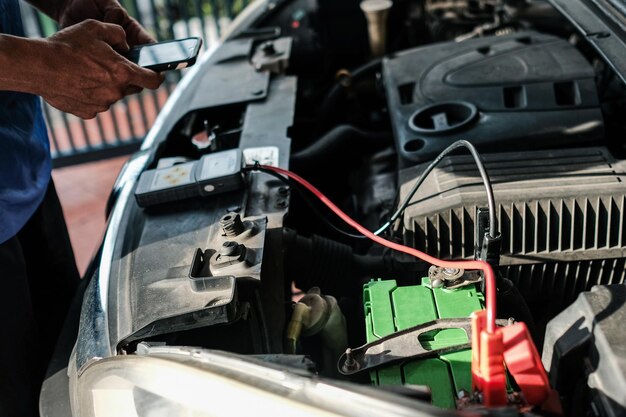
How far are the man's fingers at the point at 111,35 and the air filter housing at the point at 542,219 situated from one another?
2.33 feet

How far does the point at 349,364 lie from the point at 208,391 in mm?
323

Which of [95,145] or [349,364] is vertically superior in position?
[349,364]

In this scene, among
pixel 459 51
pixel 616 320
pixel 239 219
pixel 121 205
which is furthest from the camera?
pixel 459 51

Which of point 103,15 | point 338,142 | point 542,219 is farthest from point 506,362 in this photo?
point 103,15

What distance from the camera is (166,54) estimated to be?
1481 mm

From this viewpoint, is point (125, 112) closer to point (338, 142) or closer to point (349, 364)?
point (338, 142)

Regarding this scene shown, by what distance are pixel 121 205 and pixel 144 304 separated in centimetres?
45

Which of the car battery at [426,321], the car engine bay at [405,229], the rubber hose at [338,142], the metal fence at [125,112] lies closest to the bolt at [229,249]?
the car engine bay at [405,229]

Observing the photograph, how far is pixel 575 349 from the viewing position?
36.5 inches

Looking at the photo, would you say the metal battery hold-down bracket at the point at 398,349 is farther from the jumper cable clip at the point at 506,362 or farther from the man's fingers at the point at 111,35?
the man's fingers at the point at 111,35

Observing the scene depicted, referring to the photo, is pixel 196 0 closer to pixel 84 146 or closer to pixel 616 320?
pixel 84 146

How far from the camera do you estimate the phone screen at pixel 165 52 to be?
4.70ft

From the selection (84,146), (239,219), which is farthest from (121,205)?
(84,146)

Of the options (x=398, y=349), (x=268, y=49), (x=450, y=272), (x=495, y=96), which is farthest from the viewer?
(x=268, y=49)
